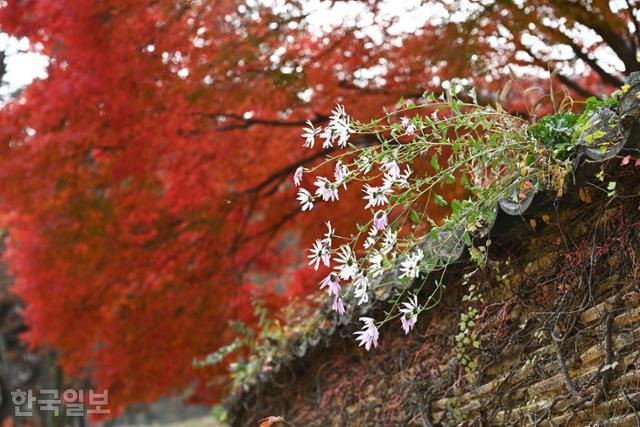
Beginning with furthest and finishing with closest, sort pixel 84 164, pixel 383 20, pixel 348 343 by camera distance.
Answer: pixel 84 164
pixel 383 20
pixel 348 343

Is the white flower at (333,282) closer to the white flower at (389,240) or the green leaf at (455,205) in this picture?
the white flower at (389,240)

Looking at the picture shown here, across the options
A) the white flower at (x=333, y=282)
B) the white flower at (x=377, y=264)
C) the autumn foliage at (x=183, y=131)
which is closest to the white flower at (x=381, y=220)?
the white flower at (x=377, y=264)

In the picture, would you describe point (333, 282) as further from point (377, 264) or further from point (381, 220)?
point (381, 220)

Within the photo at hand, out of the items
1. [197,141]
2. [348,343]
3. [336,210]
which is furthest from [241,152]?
[348,343]

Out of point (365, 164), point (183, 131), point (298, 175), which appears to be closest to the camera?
point (365, 164)

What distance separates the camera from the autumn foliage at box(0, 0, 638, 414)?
20.9 feet

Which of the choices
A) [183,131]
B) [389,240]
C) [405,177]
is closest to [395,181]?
[405,177]

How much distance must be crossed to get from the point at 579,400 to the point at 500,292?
0.63m

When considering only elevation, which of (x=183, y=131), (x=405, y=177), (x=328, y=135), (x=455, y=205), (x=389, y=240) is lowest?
(x=389, y=240)

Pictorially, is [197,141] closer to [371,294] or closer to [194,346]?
[194,346]

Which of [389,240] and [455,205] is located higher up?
[455,205]

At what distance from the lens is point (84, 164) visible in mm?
7375

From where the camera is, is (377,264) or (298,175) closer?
(377,264)

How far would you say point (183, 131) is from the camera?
726 cm
